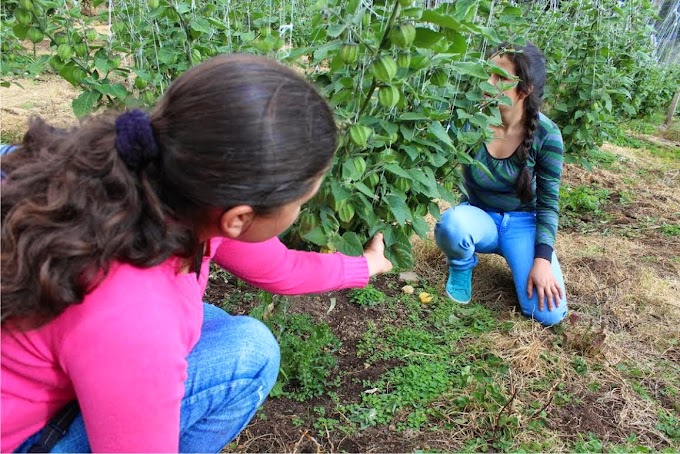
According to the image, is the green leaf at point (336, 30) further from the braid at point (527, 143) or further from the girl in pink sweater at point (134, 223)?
the braid at point (527, 143)

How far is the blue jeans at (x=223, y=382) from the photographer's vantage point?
119 centimetres

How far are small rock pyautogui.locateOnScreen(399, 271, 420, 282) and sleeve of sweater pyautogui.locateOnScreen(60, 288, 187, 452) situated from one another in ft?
5.20

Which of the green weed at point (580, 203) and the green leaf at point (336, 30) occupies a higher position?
the green leaf at point (336, 30)

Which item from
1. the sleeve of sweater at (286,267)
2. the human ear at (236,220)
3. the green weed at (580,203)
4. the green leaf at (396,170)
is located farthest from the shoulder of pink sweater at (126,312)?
the green weed at (580,203)

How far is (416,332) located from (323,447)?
0.62 m

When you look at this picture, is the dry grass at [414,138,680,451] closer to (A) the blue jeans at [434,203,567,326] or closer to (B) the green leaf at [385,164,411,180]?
(A) the blue jeans at [434,203,567,326]

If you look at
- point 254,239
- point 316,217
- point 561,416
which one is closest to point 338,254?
point 316,217

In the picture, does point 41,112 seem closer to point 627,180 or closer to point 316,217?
point 316,217

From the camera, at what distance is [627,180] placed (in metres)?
3.90

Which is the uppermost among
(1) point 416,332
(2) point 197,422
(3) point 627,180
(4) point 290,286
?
(4) point 290,286

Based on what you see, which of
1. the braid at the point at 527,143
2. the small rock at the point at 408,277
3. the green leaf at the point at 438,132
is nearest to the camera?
the green leaf at the point at 438,132

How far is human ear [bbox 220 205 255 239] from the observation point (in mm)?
929

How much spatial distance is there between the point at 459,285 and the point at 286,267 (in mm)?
1149

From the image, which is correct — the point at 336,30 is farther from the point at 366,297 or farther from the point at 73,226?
Result: the point at 366,297
